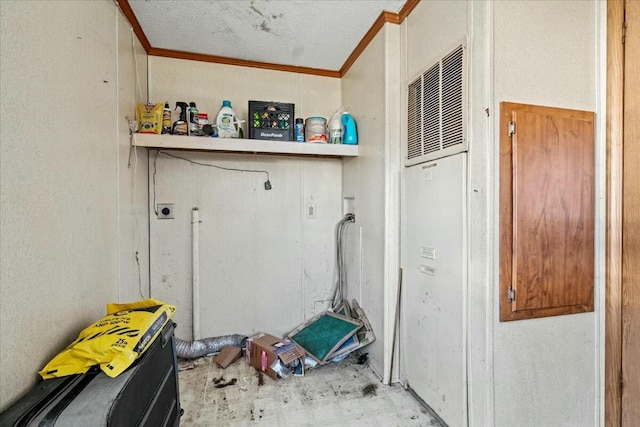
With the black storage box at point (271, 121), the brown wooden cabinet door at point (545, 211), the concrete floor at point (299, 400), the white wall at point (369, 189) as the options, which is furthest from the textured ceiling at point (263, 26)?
the concrete floor at point (299, 400)

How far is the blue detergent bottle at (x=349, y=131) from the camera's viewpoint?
262cm

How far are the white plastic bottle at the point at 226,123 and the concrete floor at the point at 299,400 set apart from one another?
73.5 inches

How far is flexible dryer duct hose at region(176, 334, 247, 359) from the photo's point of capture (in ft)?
8.20

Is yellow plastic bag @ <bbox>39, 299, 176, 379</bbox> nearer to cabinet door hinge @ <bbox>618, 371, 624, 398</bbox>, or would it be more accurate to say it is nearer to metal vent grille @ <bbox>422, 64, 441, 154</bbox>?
metal vent grille @ <bbox>422, 64, 441, 154</bbox>

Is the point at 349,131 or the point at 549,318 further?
the point at 349,131

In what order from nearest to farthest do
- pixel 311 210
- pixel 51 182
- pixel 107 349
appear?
pixel 107 349 < pixel 51 182 < pixel 311 210

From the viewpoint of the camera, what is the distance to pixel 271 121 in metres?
2.50

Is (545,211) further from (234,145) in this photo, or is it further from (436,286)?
(234,145)

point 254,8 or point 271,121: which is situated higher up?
Result: point 254,8

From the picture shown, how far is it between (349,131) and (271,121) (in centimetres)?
67

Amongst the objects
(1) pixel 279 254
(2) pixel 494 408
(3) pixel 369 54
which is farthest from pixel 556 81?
(1) pixel 279 254

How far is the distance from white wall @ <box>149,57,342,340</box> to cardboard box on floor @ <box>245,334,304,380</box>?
0.33 meters

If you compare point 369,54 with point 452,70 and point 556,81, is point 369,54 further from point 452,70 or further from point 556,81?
point 556,81

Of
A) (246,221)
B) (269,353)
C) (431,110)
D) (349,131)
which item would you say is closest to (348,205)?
(349,131)
